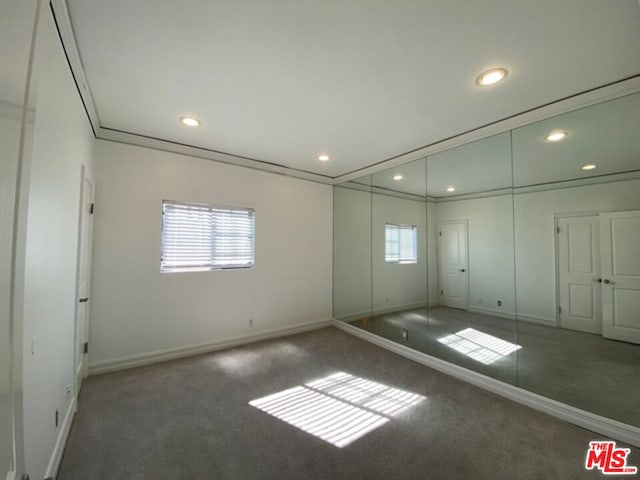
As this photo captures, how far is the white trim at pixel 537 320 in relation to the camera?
3.00 m

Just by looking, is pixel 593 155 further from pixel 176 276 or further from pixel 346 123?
pixel 176 276

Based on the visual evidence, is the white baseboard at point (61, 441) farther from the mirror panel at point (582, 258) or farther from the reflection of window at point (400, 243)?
the reflection of window at point (400, 243)

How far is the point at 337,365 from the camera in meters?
3.33

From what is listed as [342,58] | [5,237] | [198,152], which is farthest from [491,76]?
[198,152]

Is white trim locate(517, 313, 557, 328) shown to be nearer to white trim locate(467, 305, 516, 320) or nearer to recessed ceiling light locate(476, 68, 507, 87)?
white trim locate(467, 305, 516, 320)

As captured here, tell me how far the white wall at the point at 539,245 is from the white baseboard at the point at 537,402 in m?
0.89

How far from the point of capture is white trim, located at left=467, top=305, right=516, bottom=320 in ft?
10.1

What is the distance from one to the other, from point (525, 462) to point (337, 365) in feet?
6.31

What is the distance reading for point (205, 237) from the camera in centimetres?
370

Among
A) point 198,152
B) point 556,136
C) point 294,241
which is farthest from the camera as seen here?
point 294,241

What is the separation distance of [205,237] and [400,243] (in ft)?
9.63

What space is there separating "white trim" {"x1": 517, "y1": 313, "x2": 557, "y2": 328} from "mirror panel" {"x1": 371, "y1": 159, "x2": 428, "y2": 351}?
43.7 inches

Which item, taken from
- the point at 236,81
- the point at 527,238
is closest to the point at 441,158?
the point at 527,238

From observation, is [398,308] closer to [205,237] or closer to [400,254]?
[400,254]
